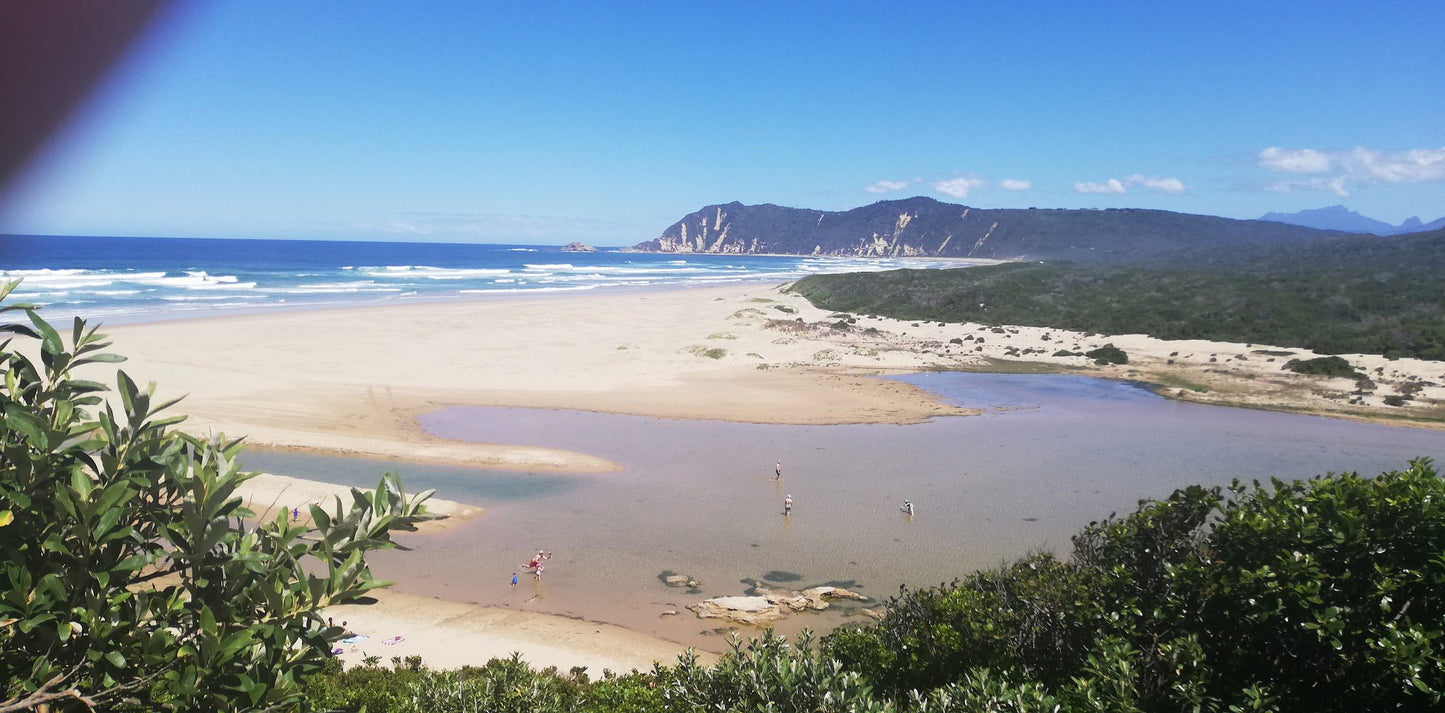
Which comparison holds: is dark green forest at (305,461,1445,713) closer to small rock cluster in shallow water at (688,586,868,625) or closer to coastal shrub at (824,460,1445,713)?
coastal shrub at (824,460,1445,713)

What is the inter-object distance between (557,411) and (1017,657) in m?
20.9

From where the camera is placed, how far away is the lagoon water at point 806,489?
13.7 m

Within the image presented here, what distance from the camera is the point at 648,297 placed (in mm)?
67875

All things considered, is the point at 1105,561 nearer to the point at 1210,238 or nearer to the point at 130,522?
the point at 130,522

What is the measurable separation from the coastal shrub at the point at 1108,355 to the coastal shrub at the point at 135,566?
135 ft

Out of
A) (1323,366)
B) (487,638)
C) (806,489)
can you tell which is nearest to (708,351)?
(806,489)

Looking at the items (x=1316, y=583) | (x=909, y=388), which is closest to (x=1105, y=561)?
(x=1316, y=583)

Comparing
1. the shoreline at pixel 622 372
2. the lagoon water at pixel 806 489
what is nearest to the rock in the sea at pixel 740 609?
the lagoon water at pixel 806 489

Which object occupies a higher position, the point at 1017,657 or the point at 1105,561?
the point at 1105,561

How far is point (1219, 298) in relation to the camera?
53.2 meters

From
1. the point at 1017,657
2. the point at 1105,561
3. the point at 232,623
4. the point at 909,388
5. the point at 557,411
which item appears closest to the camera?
the point at 232,623

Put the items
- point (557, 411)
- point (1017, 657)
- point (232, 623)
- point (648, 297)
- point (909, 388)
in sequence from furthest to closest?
point (648, 297), point (909, 388), point (557, 411), point (1017, 657), point (232, 623)

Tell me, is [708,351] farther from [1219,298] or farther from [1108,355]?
[1219,298]

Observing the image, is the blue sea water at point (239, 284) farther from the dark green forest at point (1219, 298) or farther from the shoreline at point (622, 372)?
the dark green forest at point (1219, 298)
